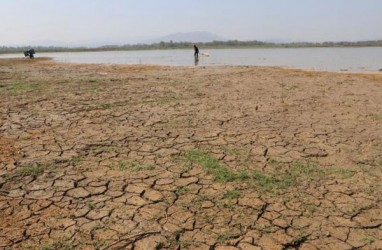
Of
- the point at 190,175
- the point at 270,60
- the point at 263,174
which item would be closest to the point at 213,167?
the point at 190,175

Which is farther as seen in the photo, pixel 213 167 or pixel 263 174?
pixel 213 167

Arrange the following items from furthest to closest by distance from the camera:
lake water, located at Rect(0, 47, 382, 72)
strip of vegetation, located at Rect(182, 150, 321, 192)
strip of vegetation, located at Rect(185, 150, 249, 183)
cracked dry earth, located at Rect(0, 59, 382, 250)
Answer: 1. lake water, located at Rect(0, 47, 382, 72)
2. strip of vegetation, located at Rect(185, 150, 249, 183)
3. strip of vegetation, located at Rect(182, 150, 321, 192)
4. cracked dry earth, located at Rect(0, 59, 382, 250)

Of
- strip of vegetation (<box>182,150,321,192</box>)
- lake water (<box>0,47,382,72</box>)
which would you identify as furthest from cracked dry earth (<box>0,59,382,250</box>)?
lake water (<box>0,47,382,72</box>)

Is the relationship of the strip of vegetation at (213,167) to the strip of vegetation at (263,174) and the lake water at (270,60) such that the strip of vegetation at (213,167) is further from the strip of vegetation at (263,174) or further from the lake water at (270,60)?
the lake water at (270,60)

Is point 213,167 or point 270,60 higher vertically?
point 270,60

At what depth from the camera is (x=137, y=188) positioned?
4.09 meters

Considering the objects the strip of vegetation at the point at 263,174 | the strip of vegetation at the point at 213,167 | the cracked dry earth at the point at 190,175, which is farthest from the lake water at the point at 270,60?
the strip of vegetation at the point at 213,167

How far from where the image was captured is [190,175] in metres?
4.42

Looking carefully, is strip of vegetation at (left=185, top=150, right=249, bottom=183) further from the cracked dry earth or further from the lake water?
the lake water

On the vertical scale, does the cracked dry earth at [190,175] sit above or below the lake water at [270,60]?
below

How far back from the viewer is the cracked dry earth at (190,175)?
317 centimetres

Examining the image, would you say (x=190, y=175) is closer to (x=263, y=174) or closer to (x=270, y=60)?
(x=263, y=174)

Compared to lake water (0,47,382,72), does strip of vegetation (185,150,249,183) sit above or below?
below

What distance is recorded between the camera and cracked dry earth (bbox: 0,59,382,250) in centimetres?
317
